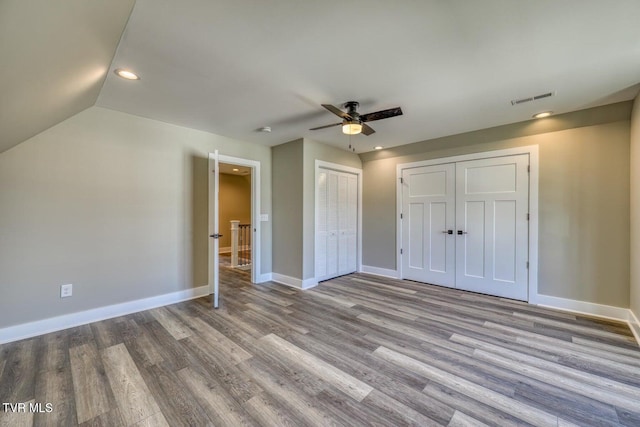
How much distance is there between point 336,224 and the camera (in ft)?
16.4

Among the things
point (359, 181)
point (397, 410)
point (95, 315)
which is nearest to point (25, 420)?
point (95, 315)

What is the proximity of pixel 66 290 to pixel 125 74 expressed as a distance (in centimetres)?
243

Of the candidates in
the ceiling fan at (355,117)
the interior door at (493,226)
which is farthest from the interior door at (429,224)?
the ceiling fan at (355,117)

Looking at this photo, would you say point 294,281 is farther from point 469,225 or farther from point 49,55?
point 49,55

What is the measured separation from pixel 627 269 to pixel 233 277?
5.83 metres

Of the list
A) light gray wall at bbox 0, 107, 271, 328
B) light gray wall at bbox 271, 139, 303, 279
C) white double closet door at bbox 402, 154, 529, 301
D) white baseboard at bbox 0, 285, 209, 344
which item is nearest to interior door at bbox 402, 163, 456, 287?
white double closet door at bbox 402, 154, 529, 301

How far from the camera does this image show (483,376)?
6.68ft

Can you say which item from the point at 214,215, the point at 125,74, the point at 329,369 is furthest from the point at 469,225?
the point at 125,74

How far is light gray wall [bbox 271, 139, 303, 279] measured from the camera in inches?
174

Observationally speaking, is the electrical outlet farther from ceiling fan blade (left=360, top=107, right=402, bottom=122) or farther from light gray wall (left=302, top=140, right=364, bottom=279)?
ceiling fan blade (left=360, top=107, right=402, bottom=122)

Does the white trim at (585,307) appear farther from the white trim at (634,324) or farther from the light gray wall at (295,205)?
the light gray wall at (295,205)

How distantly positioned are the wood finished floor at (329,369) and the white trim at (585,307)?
17cm

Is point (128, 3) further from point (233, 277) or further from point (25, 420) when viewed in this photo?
point (233, 277)

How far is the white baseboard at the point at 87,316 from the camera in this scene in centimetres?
256
